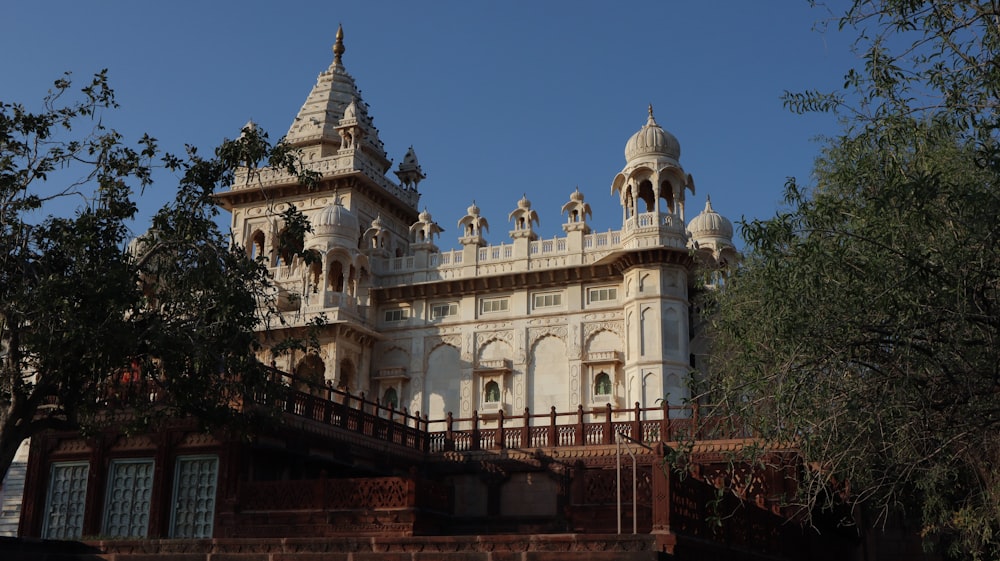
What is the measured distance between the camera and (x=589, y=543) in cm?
1259

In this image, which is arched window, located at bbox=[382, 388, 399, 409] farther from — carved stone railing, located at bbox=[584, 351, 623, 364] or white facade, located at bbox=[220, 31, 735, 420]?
carved stone railing, located at bbox=[584, 351, 623, 364]

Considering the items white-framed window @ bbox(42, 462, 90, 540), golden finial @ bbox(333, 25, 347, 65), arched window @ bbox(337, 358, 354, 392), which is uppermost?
golden finial @ bbox(333, 25, 347, 65)

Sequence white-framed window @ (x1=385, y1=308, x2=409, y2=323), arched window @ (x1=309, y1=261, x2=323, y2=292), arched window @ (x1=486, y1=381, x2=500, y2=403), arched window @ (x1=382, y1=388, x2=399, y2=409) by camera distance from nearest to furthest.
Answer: arched window @ (x1=486, y1=381, x2=500, y2=403), arched window @ (x1=382, y1=388, x2=399, y2=409), white-framed window @ (x1=385, y1=308, x2=409, y2=323), arched window @ (x1=309, y1=261, x2=323, y2=292)

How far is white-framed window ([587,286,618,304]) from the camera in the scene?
3297 cm

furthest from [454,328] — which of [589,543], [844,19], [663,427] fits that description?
[844,19]

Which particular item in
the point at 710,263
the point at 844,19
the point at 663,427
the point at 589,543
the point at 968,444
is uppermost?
the point at 710,263

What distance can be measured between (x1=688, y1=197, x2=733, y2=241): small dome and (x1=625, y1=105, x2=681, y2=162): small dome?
530 cm

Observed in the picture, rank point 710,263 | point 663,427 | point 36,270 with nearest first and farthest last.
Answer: point 36,270 → point 663,427 → point 710,263

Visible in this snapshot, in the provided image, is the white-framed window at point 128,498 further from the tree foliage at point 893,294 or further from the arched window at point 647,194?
the arched window at point 647,194

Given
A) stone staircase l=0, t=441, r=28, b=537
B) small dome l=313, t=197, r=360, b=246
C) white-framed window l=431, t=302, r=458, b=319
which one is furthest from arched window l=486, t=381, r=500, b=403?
stone staircase l=0, t=441, r=28, b=537

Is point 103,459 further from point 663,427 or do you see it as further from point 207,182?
point 663,427

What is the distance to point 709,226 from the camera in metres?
37.9

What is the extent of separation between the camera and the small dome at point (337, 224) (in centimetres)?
3538

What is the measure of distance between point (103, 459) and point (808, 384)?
12634mm
